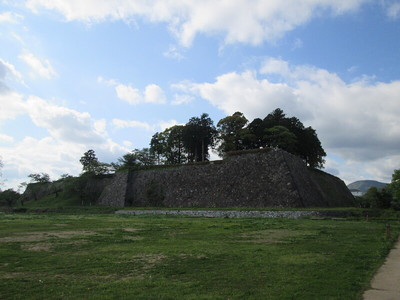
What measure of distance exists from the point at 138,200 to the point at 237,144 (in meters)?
19.2

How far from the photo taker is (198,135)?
56.4 m

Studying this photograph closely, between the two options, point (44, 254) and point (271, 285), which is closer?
point (271, 285)

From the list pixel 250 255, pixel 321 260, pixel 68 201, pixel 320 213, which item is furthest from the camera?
pixel 68 201

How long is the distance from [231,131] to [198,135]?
6.02 meters

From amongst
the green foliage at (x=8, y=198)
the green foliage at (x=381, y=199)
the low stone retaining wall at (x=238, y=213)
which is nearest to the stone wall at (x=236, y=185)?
the low stone retaining wall at (x=238, y=213)

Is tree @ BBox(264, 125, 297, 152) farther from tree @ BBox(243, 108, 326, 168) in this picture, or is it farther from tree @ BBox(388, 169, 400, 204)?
tree @ BBox(388, 169, 400, 204)

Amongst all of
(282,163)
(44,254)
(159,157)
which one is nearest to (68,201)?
(159,157)

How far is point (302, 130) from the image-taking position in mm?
54062

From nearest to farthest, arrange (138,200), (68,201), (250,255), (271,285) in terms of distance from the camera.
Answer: (271,285), (250,255), (138,200), (68,201)

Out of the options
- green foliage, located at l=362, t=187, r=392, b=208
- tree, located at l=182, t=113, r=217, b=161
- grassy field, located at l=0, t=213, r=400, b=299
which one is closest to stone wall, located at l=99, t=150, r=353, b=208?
green foliage, located at l=362, t=187, r=392, b=208

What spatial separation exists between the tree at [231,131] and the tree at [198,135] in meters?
2.19

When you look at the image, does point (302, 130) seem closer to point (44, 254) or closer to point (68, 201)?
point (68, 201)

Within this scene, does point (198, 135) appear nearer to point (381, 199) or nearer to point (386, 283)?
point (381, 199)

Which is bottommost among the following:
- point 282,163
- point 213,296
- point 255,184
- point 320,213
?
point 213,296
